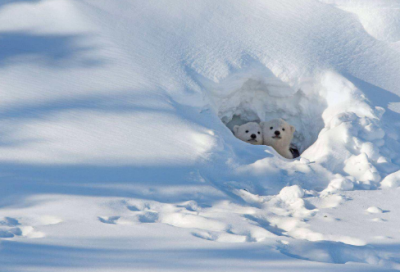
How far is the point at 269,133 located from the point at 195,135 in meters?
1.89

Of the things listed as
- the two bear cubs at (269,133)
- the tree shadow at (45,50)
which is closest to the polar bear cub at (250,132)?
the two bear cubs at (269,133)

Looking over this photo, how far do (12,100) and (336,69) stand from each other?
12.0ft

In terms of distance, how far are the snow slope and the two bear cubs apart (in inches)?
7.4

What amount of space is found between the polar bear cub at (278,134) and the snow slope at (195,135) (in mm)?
185

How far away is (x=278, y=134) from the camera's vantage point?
20.2 ft

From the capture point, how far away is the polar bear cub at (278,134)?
6148 mm

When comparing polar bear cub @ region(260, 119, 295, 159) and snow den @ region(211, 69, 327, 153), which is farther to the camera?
polar bear cub @ region(260, 119, 295, 159)

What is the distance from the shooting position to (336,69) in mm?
5672

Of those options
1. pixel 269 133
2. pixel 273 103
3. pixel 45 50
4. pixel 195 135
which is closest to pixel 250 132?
pixel 269 133

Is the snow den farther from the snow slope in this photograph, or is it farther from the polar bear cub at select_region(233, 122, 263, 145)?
the polar bear cub at select_region(233, 122, 263, 145)

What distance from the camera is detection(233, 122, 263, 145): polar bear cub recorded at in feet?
20.0

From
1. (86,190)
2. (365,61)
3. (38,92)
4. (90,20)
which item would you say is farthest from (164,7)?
(86,190)

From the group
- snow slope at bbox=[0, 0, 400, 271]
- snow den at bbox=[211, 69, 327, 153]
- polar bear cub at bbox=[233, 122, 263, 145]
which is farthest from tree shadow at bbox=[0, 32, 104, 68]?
polar bear cub at bbox=[233, 122, 263, 145]

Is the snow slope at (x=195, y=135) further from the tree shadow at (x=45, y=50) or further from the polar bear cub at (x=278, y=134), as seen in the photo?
the polar bear cub at (x=278, y=134)
